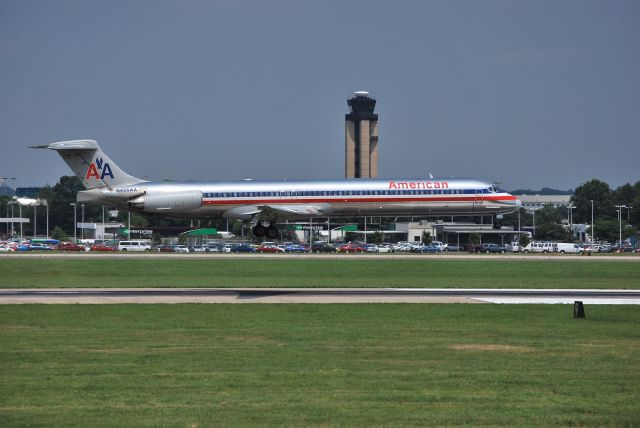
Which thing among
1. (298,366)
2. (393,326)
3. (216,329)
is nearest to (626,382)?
(298,366)

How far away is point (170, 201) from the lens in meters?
72.2

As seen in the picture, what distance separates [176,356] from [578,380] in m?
9.01

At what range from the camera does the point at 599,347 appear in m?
23.4

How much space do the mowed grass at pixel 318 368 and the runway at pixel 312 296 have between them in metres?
4.31

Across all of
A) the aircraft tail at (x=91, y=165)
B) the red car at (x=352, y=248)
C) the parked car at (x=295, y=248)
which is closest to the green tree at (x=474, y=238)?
the red car at (x=352, y=248)

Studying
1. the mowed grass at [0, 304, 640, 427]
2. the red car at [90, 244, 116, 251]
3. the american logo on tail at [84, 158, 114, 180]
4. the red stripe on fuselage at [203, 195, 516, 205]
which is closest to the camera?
the mowed grass at [0, 304, 640, 427]

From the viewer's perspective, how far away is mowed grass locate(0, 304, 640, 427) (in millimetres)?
15953

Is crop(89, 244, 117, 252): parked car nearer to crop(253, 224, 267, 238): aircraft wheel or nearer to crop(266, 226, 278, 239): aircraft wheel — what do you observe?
crop(253, 224, 267, 238): aircraft wheel

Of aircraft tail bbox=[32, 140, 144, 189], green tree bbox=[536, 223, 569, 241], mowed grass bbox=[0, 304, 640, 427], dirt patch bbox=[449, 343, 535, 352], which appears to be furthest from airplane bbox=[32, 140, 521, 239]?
green tree bbox=[536, 223, 569, 241]

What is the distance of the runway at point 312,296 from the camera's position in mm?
35656

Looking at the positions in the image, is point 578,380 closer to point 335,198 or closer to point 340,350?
point 340,350

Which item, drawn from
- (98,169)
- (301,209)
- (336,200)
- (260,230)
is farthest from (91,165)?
(336,200)

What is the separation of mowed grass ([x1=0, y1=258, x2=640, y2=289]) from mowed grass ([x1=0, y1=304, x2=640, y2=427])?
622 inches

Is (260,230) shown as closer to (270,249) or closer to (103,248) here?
(270,249)
